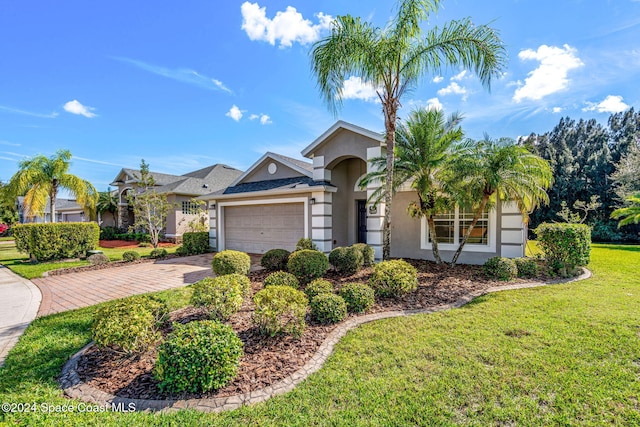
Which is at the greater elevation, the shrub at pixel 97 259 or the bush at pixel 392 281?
the bush at pixel 392 281

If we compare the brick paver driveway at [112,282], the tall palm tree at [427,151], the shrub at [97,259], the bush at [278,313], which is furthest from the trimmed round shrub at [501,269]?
the shrub at [97,259]

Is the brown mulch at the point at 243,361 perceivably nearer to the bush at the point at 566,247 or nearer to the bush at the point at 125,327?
the bush at the point at 125,327

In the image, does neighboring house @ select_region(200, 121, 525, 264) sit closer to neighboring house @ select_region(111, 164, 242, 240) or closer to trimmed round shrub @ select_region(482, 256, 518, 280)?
trimmed round shrub @ select_region(482, 256, 518, 280)

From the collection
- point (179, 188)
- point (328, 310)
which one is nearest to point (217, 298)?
point (328, 310)

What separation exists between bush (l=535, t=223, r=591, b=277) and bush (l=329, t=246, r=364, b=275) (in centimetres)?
577

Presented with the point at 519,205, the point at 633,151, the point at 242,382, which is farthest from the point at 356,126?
the point at 633,151

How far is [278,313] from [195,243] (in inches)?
477

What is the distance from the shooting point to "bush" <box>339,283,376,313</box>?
5.71 metres

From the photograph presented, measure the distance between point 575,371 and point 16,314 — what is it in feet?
33.1

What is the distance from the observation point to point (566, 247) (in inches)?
324

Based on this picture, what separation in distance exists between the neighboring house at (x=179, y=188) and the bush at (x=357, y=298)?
15.5 m

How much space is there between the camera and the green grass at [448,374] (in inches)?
109

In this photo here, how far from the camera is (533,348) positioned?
13.5ft

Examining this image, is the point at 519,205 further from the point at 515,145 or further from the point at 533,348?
the point at 533,348
